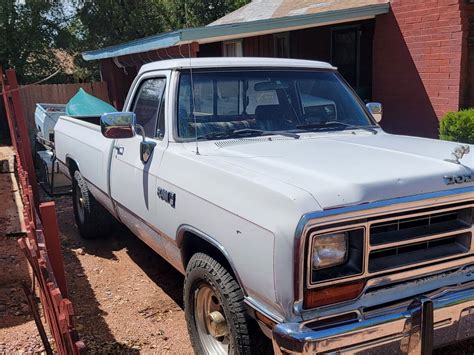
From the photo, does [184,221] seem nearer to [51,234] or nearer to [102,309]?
[51,234]

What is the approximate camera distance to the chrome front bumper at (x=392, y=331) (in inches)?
85.6

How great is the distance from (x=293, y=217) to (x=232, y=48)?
523 inches

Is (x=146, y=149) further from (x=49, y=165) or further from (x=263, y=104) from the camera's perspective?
(x=49, y=165)

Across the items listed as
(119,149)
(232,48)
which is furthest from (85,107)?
(119,149)

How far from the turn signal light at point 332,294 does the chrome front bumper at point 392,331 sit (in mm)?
119

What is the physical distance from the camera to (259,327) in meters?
2.65

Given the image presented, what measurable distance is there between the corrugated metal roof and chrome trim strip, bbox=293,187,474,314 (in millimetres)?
7920

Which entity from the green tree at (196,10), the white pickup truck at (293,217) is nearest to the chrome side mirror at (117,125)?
the white pickup truck at (293,217)

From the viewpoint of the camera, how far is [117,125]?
372 centimetres

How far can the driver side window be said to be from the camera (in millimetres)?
3869

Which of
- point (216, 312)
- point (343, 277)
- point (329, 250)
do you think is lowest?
point (216, 312)

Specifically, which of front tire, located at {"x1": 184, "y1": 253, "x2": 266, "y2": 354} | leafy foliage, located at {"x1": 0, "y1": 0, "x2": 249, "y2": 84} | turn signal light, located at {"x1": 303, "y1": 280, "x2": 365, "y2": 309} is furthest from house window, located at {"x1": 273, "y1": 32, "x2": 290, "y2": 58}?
turn signal light, located at {"x1": 303, "y1": 280, "x2": 365, "y2": 309}

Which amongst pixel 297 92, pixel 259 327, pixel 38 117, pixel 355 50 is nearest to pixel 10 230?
pixel 297 92

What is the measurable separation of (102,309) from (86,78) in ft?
64.9
